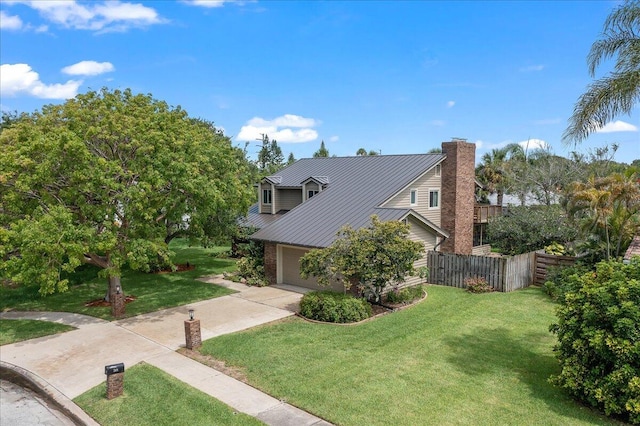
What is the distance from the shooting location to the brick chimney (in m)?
24.0

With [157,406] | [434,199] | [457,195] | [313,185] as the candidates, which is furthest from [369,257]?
[313,185]

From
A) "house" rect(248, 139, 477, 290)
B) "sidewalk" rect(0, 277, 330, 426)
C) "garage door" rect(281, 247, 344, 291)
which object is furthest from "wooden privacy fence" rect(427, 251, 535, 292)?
"sidewalk" rect(0, 277, 330, 426)

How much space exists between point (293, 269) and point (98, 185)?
9.45 meters

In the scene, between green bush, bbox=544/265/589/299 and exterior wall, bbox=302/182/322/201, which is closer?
green bush, bbox=544/265/589/299

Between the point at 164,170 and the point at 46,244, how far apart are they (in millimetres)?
4434

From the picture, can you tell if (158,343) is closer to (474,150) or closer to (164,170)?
(164,170)

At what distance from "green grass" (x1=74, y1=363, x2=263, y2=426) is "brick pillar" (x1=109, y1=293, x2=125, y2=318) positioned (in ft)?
19.0

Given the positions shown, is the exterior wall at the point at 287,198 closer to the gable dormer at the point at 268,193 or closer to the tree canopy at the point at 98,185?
the gable dormer at the point at 268,193

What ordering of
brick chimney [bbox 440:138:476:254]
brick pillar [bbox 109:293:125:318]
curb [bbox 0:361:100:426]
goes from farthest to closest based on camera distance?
brick chimney [bbox 440:138:476:254] < brick pillar [bbox 109:293:125:318] < curb [bbox 0:361:100:426]

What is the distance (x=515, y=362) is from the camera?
11117 millimetres

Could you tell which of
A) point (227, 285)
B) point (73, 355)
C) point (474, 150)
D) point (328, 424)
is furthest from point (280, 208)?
point (328, 424)

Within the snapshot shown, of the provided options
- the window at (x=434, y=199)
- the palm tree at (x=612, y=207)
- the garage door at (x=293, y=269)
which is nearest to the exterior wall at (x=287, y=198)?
the garage door at (x=293, y=269)

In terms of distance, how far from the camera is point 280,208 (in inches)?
1127

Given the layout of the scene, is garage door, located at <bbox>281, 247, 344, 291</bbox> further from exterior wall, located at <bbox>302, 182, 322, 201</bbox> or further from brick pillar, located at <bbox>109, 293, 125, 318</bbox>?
brick pillar, located at <bbox>109, 293, 125, 318</bbox>
